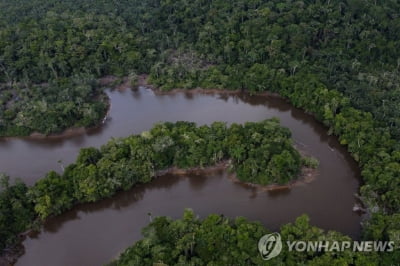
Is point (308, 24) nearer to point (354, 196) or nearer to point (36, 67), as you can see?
point (354, 196)

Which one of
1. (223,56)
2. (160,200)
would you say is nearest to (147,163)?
(160,200)

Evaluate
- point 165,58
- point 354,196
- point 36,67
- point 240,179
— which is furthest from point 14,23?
point 354,196

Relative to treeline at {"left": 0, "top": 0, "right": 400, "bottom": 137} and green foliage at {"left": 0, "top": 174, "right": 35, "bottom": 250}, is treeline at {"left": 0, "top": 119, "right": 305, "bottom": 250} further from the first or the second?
treeline at {"left": 0, "top": 0, "right": 400, "bottom": 137}

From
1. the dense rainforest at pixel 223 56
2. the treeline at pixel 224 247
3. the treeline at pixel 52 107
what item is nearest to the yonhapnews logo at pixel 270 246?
the treeline at pixel 224 247

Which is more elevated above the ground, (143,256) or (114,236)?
(143,256)

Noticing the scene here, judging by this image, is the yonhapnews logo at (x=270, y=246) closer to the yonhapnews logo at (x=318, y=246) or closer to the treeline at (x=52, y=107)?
the yonhapnews logo at (x=318, y=246)
